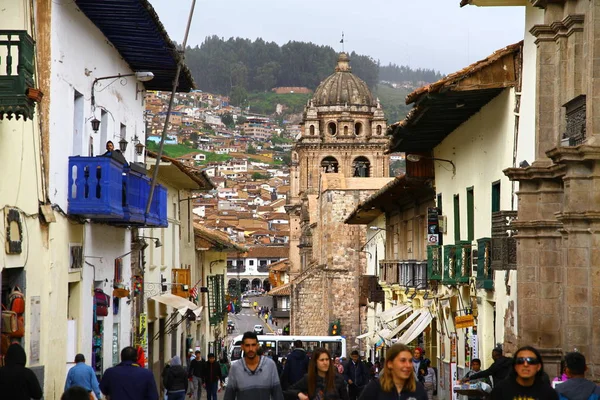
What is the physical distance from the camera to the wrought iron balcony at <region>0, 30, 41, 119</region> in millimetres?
14305

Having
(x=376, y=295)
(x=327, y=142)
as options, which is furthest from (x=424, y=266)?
(x=327, y=142)

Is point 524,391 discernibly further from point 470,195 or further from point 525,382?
point 470,195

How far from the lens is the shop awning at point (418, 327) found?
29719 mm

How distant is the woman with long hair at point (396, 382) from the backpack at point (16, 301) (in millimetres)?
7972

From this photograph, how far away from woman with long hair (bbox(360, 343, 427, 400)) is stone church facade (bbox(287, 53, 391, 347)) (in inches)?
1906

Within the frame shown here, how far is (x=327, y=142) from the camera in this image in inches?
4021

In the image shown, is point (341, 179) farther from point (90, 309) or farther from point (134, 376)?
point (134, 376)

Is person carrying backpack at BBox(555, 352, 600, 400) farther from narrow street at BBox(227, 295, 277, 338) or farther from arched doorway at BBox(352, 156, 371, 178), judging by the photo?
arched doorway at BBox(352, 156, 371, 178)

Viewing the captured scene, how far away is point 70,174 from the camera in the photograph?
20.0 meters

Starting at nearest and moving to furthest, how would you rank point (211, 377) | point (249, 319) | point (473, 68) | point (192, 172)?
point (473, 68) → point (211, 377) → point (192, 172) → point (249, 319)

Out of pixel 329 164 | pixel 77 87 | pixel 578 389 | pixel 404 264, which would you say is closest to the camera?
pixel 578 389

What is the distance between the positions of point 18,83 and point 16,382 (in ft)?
13.3

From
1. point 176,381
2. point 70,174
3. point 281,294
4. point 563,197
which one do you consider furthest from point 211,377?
point 281,294

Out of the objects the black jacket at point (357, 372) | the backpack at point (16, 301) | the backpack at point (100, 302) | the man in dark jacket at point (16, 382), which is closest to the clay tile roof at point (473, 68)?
the black jacket at point (357, 372)
